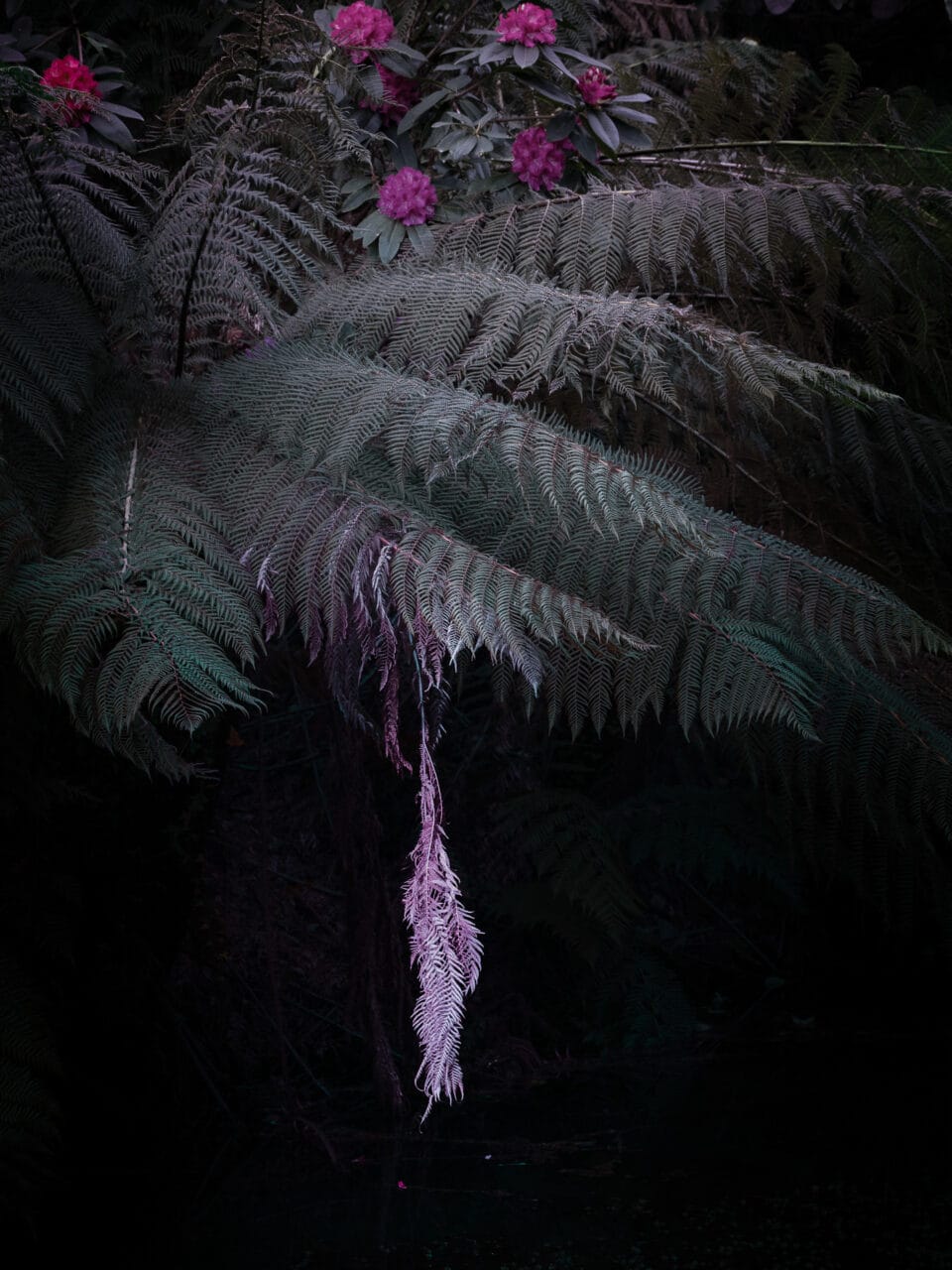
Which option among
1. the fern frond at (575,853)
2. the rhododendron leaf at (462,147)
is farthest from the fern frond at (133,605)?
the fern frond at (575,853)

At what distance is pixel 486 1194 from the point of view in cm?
195

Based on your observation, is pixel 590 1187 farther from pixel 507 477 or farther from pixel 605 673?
pixel 507 477

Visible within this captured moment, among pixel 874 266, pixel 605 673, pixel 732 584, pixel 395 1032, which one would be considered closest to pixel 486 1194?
pixel 395 1032

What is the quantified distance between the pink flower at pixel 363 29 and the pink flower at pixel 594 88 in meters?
0.28

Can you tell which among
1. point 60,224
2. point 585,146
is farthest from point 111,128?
point 585,146

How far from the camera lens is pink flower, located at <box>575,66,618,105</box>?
1704 millimetres

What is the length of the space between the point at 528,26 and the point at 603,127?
0.17m

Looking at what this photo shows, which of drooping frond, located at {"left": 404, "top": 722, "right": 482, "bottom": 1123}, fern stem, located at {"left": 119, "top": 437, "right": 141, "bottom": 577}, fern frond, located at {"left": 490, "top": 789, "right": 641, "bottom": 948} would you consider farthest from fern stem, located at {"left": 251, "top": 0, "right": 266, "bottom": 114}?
fern frond, located at {"left": 490, "top": 789, "right": 641, "bottom": 948}

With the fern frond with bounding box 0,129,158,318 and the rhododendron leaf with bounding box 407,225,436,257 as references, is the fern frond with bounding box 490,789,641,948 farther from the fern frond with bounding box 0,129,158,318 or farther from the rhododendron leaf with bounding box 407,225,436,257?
the fern frond with bounding box 0,129,158,318

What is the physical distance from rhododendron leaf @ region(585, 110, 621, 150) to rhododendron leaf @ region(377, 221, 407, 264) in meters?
0.31

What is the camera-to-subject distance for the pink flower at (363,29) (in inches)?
64.9

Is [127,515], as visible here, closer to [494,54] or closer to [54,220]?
[54,220]

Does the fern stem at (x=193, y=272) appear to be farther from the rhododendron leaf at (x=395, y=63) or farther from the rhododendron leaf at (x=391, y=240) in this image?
the rhododendron leaf at (x=395, y=63)

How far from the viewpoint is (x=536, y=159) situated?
5.66ft
